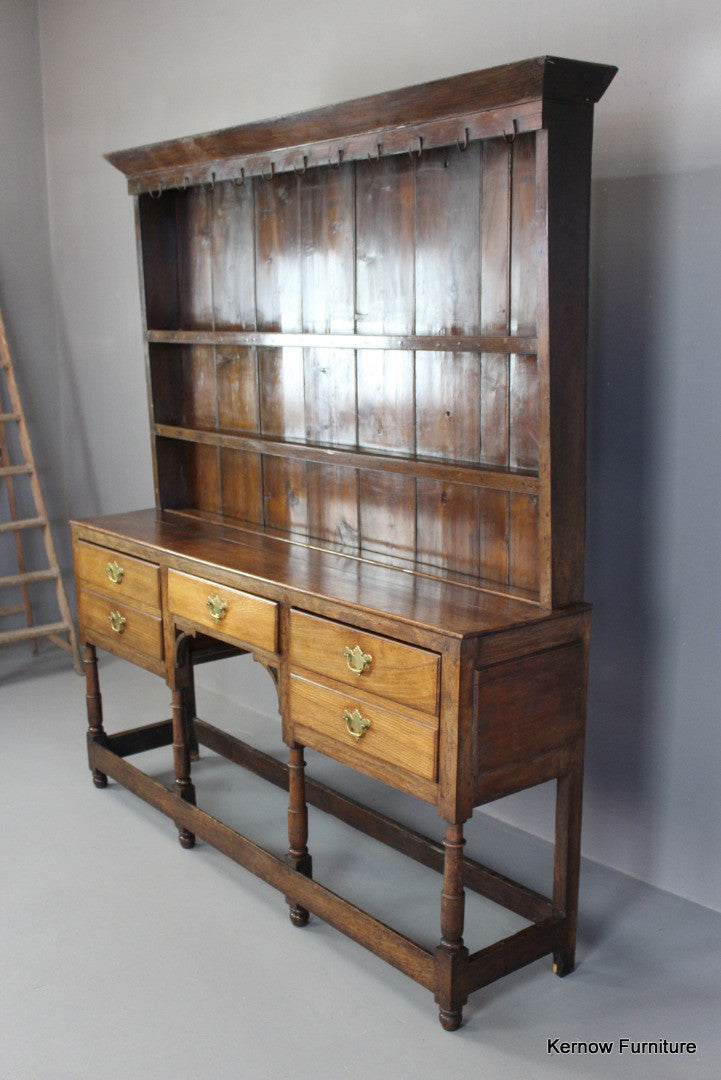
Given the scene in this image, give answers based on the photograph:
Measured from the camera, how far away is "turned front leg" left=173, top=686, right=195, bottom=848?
3.55m

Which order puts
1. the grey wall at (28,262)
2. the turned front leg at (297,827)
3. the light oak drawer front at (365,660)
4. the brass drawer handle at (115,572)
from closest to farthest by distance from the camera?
the light oak drawer front at (365,660) < the turned front leg at (297,827) < the brass drawer handle at (115,572) < the grey wall at (28,262)

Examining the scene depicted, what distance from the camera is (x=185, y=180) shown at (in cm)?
362

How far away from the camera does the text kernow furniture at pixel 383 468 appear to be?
2.55 metres

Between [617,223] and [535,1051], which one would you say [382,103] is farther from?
[535,1051]

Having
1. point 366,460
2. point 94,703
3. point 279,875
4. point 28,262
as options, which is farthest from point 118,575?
point 28,262

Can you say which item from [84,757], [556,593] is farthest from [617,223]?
[84,757]

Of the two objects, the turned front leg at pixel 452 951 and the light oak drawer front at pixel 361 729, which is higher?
the light oak drawer front at pixel 361 729

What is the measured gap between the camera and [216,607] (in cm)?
326

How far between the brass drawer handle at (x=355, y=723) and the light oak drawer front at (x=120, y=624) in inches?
40.1

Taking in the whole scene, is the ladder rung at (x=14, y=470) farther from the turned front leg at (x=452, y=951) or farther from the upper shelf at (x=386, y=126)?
the turned front leg at (x=452, y=951)

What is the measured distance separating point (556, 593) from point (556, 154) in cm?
105

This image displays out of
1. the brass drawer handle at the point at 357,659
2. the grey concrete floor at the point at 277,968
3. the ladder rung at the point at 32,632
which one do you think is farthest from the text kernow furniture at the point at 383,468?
the ladder rung at the point at 32,632

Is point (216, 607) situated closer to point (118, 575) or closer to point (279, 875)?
point (118, 575)

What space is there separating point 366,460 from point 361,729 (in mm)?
824
